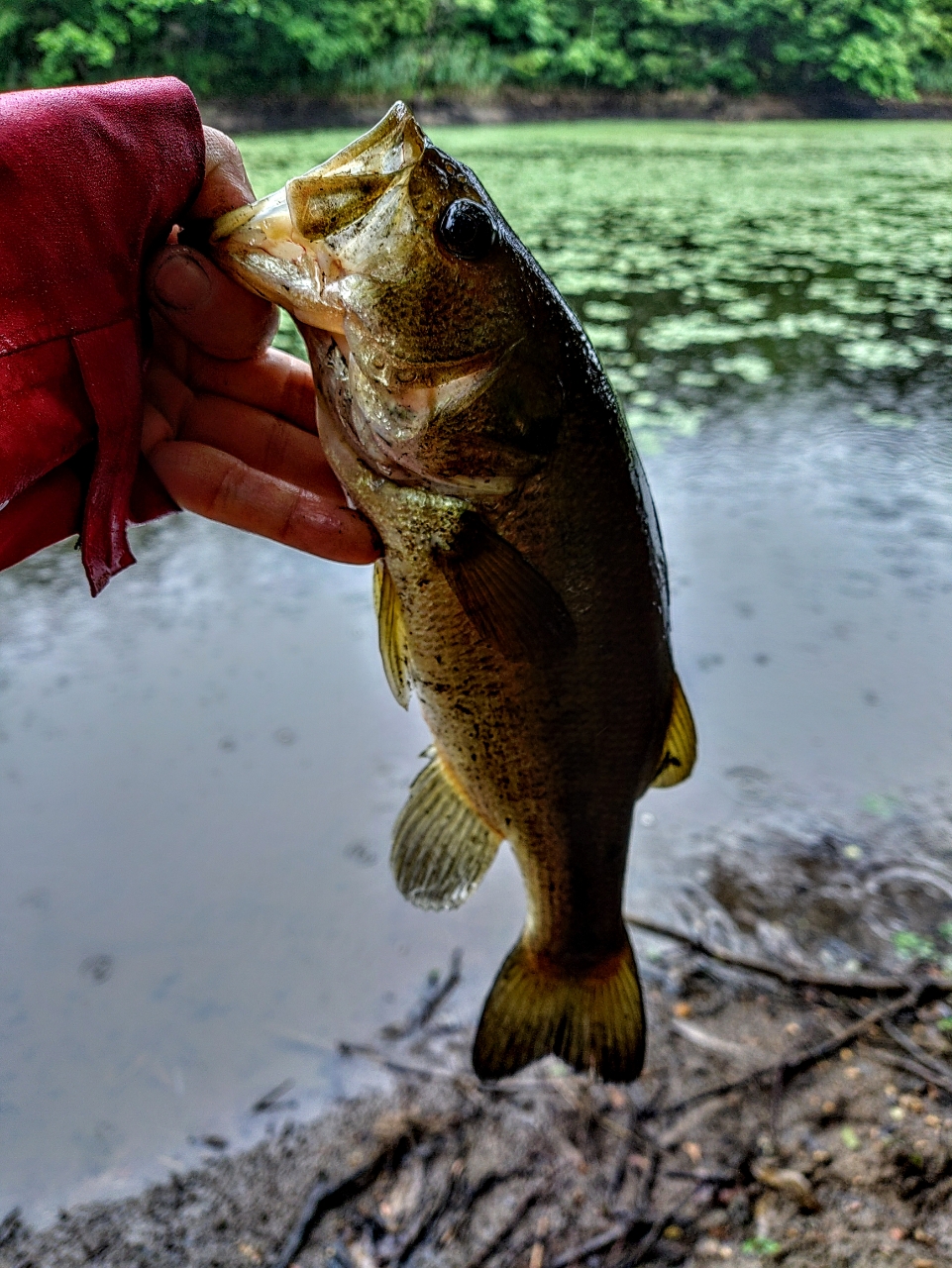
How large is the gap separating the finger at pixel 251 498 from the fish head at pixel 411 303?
204 millimetres

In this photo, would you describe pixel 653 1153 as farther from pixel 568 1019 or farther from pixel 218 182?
pixel 218 182

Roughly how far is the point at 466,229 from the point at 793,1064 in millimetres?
2049

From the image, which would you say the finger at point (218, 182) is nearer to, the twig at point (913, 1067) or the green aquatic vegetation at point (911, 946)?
the twig at point (913, 1067)

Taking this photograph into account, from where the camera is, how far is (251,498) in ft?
4.97

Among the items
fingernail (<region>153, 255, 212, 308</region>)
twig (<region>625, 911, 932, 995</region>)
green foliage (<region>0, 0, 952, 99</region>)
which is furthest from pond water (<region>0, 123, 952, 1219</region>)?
green foliage (<region>0, 0, 952, 99</region>)

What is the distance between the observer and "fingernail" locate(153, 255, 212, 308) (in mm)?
1299

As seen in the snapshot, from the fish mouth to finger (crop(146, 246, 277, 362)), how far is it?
0.11 m

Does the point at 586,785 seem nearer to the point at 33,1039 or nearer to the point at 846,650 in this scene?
the point at 33,1039

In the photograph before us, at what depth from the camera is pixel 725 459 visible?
5.59 metres

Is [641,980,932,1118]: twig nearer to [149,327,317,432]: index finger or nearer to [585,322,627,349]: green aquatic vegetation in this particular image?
[149,327,317,432]: index finger

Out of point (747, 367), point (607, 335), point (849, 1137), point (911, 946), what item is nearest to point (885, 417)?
point (747, 367)

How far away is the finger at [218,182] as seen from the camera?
4.42 feet

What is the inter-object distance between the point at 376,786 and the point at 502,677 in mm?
1971

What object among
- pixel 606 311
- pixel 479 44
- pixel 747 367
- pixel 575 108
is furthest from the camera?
pixel 575 108
